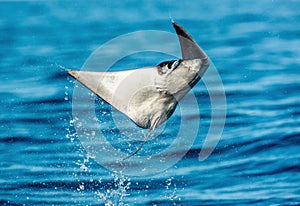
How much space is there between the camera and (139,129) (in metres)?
8.63

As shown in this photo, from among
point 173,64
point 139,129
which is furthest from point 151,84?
point 139,129

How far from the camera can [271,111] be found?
1003cm

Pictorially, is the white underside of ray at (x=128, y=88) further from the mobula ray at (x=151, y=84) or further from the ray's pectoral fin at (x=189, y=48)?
the ray's pectoral fin at (x=189, y=48)

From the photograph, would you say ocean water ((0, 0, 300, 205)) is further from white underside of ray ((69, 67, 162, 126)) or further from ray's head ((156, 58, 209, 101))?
ray's head ((156, 58, 209, 101))

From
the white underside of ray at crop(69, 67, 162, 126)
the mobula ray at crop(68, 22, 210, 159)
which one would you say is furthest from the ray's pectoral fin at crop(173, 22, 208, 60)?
the white underside of ray at crop(69, 67, 162, 126)

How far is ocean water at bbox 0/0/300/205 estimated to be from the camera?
8.48 metres

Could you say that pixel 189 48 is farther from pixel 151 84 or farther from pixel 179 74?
pixel 151 84

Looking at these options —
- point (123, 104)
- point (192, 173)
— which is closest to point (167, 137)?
point (192, 173)

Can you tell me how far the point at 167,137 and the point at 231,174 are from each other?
100 cm

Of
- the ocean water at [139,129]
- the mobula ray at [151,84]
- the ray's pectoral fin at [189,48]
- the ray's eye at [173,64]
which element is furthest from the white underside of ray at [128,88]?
the ocean water at [139,129]

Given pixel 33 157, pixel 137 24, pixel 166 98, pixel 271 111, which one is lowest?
pixel 166 98

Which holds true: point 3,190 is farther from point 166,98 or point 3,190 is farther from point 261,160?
point 166,98

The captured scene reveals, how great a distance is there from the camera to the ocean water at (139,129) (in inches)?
334

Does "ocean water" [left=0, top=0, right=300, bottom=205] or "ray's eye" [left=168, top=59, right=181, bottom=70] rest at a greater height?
"ocean water" [left=0, top=0, right=300, bottom=205]
